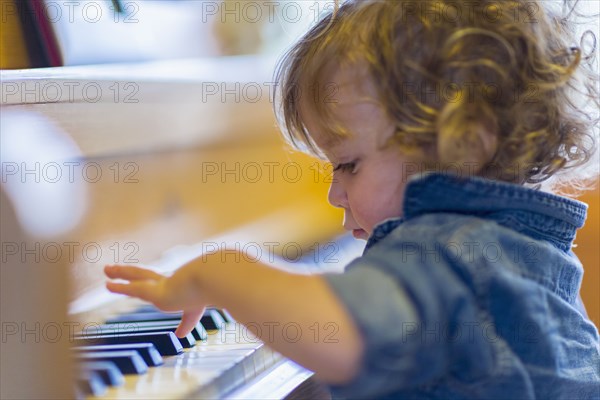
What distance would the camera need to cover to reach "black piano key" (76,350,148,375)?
77 centimetres

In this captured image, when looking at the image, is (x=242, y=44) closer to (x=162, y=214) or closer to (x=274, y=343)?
(x=162, y=214)

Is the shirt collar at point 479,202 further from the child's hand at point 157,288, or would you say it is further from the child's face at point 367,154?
the child's hand at point 157,288

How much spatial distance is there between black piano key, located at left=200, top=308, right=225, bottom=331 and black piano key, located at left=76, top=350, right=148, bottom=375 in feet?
0.59

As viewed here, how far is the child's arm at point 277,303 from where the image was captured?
0.62 m

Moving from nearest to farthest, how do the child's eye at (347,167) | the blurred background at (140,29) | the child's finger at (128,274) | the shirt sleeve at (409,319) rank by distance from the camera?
the shirt sleeve at (409,319)
the child's finger at (128,274)
the child's eye at (347,167)
the blurred background at (140,29)

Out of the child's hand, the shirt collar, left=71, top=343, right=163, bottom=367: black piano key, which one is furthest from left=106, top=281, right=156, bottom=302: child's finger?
the shirt collar

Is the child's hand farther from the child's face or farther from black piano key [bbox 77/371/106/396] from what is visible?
the child's face

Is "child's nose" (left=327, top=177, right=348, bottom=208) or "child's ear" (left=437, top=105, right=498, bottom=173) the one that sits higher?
"child's ear" (left=437, top=105, right=498, bottom=173)

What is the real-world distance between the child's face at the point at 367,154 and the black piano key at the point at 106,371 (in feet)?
0.94

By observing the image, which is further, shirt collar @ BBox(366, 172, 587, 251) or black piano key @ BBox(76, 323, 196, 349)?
black piano key @ BBox(76, 323, 196, 349)

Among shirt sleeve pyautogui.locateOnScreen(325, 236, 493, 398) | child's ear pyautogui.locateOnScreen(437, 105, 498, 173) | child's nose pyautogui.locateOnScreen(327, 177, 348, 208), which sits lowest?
shirt sleeve pyautogui.locateOnScreen(325, 236, 493, 398)

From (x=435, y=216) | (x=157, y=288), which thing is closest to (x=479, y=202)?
(x=435, y=216)

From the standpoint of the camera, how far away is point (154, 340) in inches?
33.5

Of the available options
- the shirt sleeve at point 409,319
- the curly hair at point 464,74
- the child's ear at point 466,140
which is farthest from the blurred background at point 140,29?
the shirt sleeve at point 409,319
